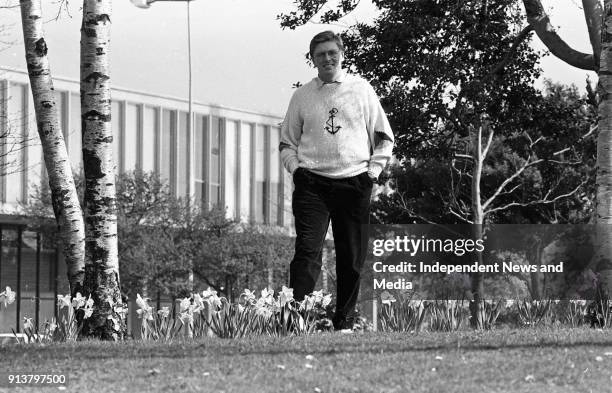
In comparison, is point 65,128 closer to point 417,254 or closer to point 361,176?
point 417,254

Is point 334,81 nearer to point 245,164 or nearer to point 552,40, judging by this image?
point 552,40

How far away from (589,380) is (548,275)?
1188 cm

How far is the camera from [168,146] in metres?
62.7

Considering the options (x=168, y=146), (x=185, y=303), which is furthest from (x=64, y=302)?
(x=168, y=146)

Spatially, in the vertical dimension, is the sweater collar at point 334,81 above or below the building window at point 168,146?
below

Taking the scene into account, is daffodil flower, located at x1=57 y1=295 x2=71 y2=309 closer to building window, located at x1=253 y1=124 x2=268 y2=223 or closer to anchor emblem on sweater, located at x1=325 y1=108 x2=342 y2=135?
anchor emblem on sweater, located at x1=325 y1=108 x2=342 y2=135

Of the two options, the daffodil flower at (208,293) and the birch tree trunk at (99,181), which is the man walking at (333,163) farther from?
the birch tree trunk at (99,181)

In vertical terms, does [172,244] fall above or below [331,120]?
above

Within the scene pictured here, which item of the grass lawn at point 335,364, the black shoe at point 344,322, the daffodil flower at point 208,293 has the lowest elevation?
the grass lawn at point 335,364

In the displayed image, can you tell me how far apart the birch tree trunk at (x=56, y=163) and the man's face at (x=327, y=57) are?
9.80 ft

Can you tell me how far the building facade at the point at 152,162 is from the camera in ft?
178

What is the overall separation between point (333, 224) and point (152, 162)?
5317cm

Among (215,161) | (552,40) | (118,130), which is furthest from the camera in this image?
(215,161)

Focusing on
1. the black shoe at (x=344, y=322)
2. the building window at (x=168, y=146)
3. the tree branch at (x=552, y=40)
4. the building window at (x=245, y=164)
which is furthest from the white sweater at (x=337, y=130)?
the building window at (x=245, y=164)
